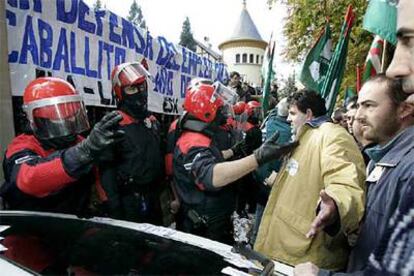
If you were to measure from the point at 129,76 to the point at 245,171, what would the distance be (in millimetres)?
1411

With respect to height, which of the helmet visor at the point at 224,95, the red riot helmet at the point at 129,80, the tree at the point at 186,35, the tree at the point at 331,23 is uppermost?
the tree at the point at 186,35

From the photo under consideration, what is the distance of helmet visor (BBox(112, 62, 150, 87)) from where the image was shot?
11.1 ft

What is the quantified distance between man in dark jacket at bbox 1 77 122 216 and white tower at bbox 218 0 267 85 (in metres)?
53.9

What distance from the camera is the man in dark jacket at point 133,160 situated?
3.11 meters

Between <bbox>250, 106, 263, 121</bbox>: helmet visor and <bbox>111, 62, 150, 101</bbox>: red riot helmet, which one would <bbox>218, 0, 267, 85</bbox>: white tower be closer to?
<bbox>250, 106, 263, 121</bbox>: helmet visor

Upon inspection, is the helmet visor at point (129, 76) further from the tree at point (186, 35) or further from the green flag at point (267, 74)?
the tree at point (186, 35)

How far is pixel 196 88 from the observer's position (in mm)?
3498

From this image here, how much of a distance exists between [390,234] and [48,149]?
223 centimetres

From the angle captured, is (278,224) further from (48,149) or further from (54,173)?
(48,149)

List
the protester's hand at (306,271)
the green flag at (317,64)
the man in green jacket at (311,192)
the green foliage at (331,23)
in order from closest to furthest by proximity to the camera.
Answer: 1. the protester's hand at (306,271)
2. the man in green jacket at (311,192)
3. the green flag at (317,64)
4. the green foliage at (331,23)

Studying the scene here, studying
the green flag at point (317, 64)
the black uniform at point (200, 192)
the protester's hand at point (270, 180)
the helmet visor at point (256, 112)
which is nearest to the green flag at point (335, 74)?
the green flag at point (317, 64)

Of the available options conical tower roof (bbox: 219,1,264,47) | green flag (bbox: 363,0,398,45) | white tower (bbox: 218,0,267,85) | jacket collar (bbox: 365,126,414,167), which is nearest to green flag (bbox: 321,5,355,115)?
green flag (bbox: 363,0,398,45)

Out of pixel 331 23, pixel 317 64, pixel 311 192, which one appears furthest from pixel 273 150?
pixel 331 23

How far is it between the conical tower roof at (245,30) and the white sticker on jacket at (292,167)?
5704 cm
